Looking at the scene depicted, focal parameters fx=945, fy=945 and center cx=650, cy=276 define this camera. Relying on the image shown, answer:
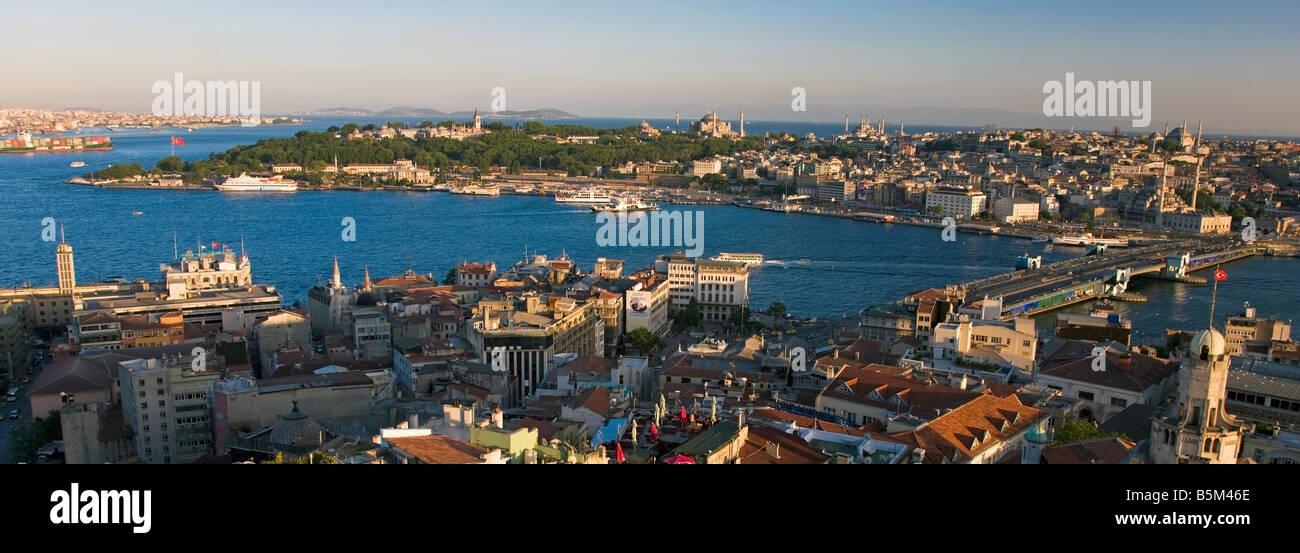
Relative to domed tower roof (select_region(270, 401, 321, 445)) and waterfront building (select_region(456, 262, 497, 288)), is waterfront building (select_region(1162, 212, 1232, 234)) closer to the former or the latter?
waterfront building (select_region(456, 262, 497, 288))

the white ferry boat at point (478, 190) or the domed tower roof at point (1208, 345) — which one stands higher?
the white ferry boat at point (478, 190)

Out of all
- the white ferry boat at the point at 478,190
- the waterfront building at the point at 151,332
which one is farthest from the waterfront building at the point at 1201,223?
the waterfront building at the point at 151,332

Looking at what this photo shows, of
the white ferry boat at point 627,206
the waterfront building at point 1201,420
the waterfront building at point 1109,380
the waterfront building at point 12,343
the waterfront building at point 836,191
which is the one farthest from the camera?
the waterfront building at point 836,191

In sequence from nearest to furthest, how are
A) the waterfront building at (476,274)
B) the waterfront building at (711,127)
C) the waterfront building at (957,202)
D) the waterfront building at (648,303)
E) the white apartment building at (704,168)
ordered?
the waterfront building at (648,303)
the waterfront building at (476,274)
the waterfront building at (957,202)
the white apartment building at (704,168)
the waterfront building at (711,127)

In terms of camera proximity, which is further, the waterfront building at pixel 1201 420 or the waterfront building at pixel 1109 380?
the waterfront building at pixel 1109 380

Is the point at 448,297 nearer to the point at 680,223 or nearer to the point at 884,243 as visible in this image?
the point at 884,243

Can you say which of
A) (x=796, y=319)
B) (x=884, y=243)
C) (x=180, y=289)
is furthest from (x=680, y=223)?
(x=180, y=289)

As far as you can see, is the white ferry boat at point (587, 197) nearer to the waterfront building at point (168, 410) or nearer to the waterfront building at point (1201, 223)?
the waterfront building at point (1201, 223)
